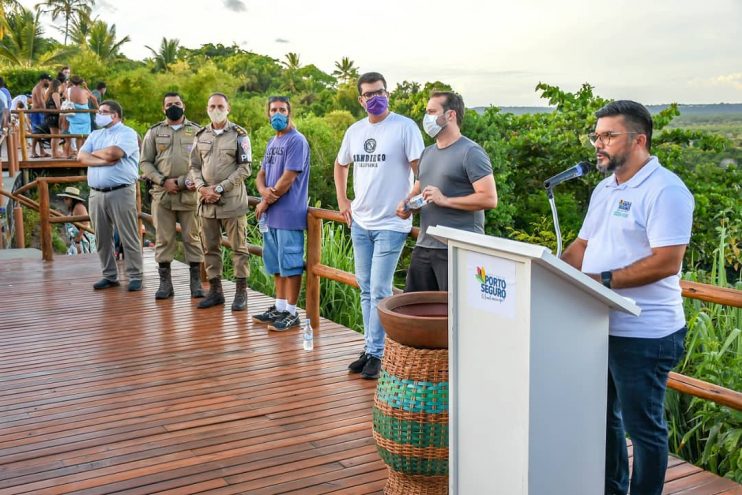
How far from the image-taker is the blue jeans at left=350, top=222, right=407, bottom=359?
4.91m

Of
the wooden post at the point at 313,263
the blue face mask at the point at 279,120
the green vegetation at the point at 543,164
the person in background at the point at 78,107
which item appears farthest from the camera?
the person in background at the point at 78,107

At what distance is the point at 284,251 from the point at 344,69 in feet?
218

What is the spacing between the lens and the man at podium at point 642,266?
2.80 metres

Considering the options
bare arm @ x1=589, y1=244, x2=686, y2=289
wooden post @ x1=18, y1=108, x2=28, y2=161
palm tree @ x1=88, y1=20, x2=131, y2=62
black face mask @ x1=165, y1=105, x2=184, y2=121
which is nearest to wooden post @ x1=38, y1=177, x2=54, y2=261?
black face mask @ x1=165, y1=105, x2=184, y2=121

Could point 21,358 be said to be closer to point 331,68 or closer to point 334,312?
point 334,312

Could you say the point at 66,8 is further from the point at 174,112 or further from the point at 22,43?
the point at 174,112

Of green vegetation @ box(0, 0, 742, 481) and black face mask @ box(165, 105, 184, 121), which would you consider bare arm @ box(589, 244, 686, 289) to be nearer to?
green vegetation @ box(0, 0, 742, 481)

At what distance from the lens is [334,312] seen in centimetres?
787

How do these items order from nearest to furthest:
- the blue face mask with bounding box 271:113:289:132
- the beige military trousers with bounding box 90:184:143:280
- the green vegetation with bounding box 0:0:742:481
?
the green vegetation with bounding box 0:0:742:481 < the blue face mask with bounding box 271:113:289:132 < the beige military trousers with bounding box 90:184:143:280

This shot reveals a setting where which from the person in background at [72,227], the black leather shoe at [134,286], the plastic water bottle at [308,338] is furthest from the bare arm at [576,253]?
the person in background at [72,227]

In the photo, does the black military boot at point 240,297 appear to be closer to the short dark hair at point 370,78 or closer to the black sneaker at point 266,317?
the black sneaker at point 266,317

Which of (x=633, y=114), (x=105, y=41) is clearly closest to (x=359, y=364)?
(x=633, y=114)

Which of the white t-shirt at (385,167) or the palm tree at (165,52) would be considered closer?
the white t-shirt at (385,167)

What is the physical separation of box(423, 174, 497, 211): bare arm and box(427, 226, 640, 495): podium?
1246mm
